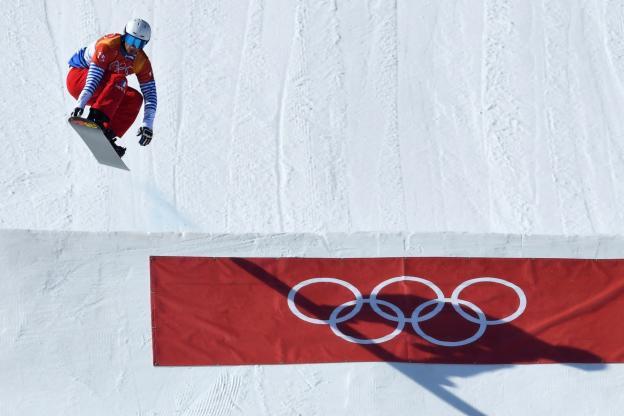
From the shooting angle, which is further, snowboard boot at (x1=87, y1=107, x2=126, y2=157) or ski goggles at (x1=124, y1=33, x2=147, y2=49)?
snowboard boot at (x1=87, y1=107, x2=126, y2=157)

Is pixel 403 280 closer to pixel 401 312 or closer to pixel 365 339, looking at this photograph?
pixel 401 312

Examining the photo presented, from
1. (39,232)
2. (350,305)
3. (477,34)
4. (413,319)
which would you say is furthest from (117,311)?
(477,34)

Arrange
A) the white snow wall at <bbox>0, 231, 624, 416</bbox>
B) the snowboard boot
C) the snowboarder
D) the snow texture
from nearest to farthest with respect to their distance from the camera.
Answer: the white snow wall at <bbox>0, 231, 624, 416</bbox>
the snow texture
the snowboarder
the snowboard boot

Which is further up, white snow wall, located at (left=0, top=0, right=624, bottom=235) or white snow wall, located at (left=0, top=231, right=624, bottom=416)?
white snow wall, located at (left=0, top=0, right=624, bottom=235)

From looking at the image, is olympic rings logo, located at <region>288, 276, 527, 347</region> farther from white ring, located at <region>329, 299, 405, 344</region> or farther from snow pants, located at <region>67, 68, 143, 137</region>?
snow pants, located at <region>67, 68, 143, 137</region>

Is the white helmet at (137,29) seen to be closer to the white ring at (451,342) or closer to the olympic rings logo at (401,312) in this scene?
the olympic rings logo at (401,312)

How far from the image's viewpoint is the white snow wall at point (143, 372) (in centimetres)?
788

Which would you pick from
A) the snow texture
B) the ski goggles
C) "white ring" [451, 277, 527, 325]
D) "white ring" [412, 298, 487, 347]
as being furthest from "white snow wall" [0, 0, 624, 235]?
the ski goggles

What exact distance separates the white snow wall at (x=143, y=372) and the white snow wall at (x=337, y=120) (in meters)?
1.42

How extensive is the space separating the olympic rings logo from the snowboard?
79.3 inches

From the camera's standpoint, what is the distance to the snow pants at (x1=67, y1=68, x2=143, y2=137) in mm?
8484

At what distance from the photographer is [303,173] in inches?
408

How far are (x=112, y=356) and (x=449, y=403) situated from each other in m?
2.67

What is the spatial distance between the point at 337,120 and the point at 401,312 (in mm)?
3074
